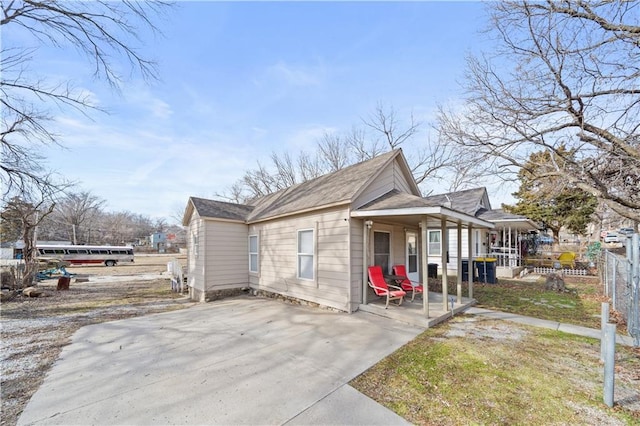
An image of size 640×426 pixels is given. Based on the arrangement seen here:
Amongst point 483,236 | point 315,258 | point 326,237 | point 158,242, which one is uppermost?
point 326,237

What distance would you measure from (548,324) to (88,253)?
133 feet

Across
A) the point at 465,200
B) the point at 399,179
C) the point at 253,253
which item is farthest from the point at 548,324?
the point at 465,200

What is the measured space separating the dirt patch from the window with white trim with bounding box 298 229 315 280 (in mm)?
4456

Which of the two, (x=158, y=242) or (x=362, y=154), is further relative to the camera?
(x=158, y=242)

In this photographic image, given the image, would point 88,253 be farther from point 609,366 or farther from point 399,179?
point 609,366

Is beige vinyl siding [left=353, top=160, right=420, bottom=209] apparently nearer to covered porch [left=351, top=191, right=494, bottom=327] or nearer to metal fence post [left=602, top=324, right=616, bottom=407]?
covered porch [left=351, top=191, right=494, bottom=327]

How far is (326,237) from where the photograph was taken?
774 centimetres

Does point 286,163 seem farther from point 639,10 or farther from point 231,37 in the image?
point 639,10

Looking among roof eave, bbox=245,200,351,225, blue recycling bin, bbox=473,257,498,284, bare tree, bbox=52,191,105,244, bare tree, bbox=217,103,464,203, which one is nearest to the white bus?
bare tree, bbox=217,103,464,203

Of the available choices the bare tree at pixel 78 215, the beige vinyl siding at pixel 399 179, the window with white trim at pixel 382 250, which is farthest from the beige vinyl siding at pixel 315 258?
the bare tree at pixel 78 215

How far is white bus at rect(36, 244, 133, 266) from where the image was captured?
29391 mm

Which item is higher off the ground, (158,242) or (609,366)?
(609,366)

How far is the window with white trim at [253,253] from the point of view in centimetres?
1109

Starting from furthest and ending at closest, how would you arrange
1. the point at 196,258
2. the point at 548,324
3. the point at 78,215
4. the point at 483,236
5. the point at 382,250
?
1. the point at 78,215
2. the point at 483,236
3. the point at 196,258
4. the point at 382,250
5. the point at 548,324
